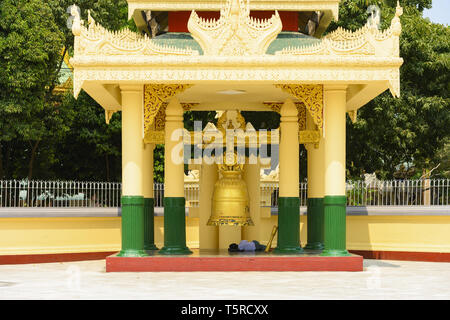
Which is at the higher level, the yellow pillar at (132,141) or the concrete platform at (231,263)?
the yellow pillar at (132,141)

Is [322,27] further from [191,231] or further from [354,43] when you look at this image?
[191,231]

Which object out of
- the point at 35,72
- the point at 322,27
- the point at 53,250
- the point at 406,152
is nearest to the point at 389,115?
the point at 406,152

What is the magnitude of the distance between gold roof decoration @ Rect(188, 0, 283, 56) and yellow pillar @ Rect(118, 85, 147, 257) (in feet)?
5.19

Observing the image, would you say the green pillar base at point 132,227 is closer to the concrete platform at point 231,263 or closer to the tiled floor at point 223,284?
the concrete platform at point 231,263

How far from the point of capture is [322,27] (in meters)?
18.2

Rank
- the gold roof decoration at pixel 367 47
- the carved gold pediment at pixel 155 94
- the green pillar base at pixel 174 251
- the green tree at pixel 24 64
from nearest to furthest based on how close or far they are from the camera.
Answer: the gold roof decoration at pixel 367 47 → the carved gold pediment at pixel 155 94 → the green pillar base at pixel 174 251 → the green tree at pixel 24 64

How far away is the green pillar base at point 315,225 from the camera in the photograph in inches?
Result: 695

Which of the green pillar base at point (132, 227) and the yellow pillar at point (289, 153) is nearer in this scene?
the green pillar base at point (132, 227)

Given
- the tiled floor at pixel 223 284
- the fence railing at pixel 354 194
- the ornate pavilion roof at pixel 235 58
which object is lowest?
the tiled floor at pixel 223 284

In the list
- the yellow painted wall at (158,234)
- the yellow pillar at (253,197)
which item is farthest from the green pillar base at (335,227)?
the yellow painted wall at (158,234)

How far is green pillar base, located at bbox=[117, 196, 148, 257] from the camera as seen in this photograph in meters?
14.9

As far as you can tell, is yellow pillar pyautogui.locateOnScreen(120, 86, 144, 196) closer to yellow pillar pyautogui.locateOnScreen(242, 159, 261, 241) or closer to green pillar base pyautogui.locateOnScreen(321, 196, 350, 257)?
yellow pillar pyautogui.locateOnScreen(242, 159, 261, 241)

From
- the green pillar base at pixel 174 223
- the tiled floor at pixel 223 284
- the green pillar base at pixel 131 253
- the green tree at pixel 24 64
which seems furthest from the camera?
the green tree at pixel 24 64

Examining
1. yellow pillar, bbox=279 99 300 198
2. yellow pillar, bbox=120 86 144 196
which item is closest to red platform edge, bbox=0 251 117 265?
yellow pillar, bbox=120 86 144 196
